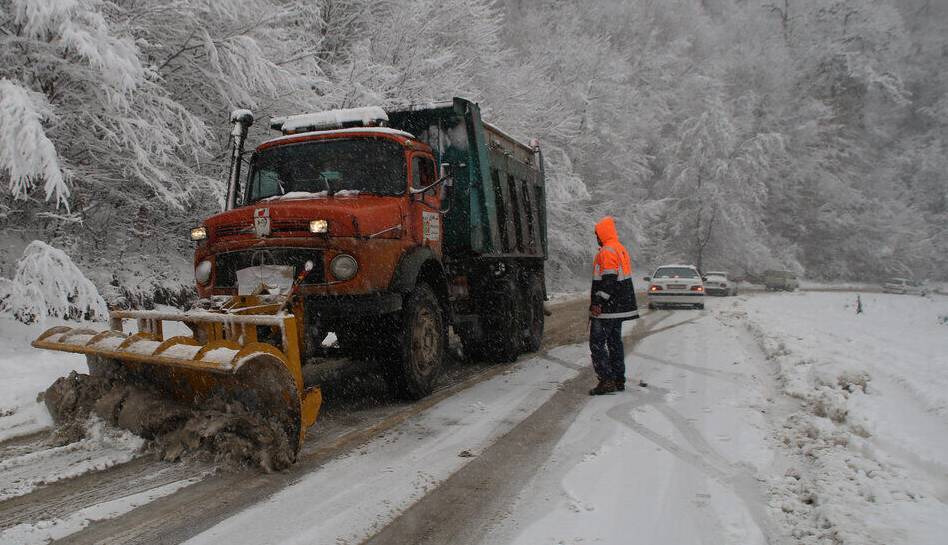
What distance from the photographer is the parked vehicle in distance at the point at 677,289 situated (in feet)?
60.8

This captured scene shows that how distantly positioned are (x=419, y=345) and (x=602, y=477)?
2.61 metres

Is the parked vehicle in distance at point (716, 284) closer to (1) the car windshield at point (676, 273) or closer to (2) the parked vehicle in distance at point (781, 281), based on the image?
(1) the car windshield at point (676, 273)

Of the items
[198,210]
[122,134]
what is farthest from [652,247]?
[122,134]

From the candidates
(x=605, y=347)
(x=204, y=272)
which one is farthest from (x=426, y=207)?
(x=605, y=347)

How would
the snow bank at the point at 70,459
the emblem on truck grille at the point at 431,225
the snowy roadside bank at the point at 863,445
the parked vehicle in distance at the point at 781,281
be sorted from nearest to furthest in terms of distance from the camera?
the snowy roadside bank at the point at 863,445 → the snow bank at the point at 70,459 → the emblem on truck grille at the point at 431,225 → the parked vehicle in distance at the point at 781,281

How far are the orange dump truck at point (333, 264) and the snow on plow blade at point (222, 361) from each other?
1 centimetres

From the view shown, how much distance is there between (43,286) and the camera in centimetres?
745

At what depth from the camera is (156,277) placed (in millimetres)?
11148

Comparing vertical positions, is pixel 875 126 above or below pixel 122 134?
above

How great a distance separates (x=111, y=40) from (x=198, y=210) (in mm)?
4425

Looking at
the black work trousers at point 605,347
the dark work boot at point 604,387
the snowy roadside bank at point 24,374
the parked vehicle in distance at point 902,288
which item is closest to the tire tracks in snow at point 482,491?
the dark work boot at point 604,387

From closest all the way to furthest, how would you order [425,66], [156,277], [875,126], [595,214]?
[156,277], [425,66], [595,214], [875,126]

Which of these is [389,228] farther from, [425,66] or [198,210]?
[425,66]

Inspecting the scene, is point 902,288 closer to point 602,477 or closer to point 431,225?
point 431,225
